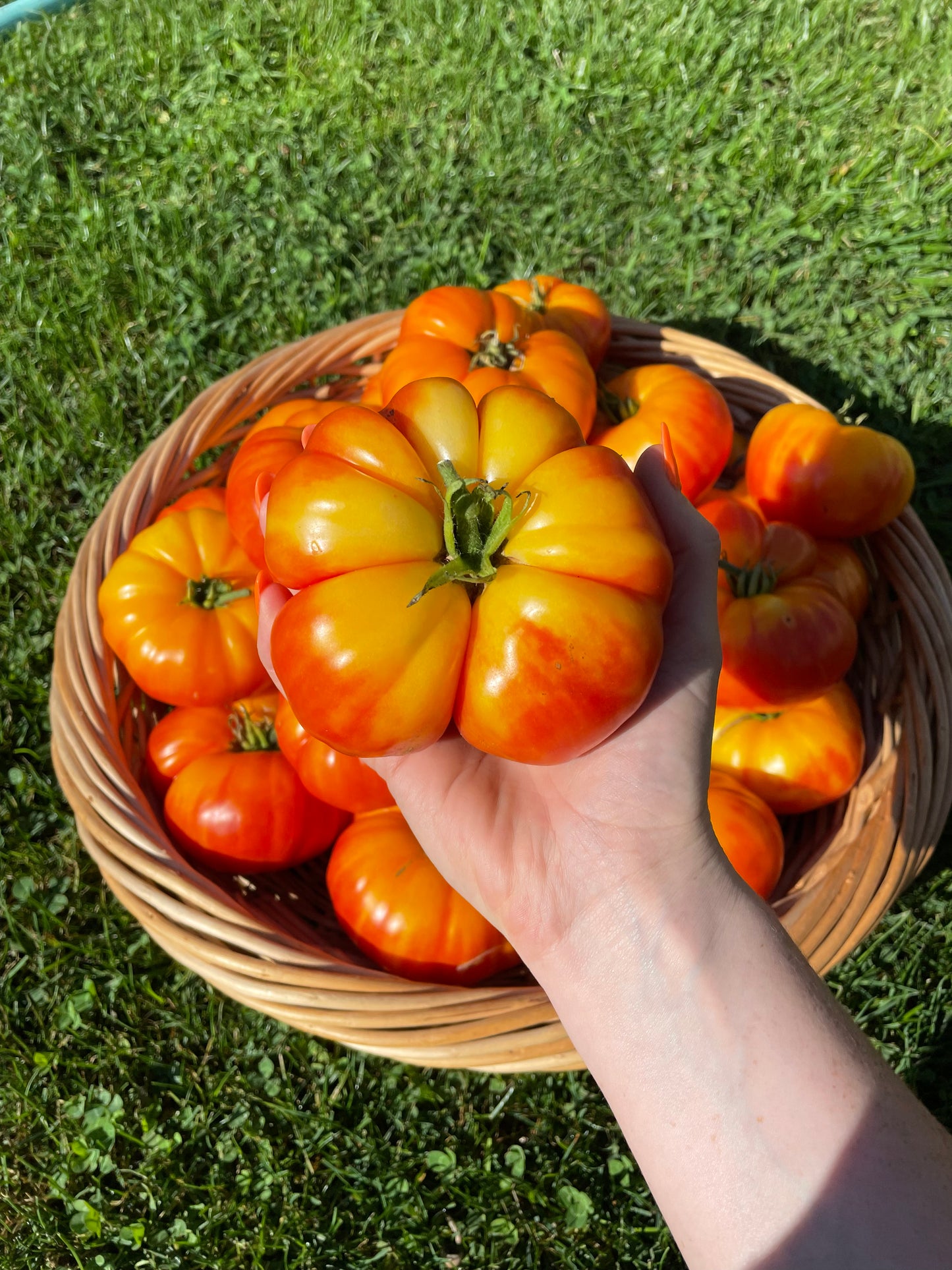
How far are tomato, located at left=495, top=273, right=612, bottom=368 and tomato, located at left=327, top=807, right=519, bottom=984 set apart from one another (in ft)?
4.18

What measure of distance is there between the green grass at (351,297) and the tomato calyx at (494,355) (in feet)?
4.33

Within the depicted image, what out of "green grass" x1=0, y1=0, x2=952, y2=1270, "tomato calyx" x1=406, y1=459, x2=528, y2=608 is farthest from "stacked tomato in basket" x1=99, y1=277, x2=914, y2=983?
"green grass" x1=0, y1=0, x2=952, y2=1270

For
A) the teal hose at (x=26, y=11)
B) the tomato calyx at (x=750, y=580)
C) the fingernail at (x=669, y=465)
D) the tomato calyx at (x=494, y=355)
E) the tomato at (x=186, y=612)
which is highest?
the teal hose at (x=26, y=11)

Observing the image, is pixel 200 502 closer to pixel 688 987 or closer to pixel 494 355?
A: pixel 494 355

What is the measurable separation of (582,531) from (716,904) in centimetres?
57

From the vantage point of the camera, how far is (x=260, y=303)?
3369 millimetres

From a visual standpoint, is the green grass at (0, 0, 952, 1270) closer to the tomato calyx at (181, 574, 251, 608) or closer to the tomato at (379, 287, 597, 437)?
the tomato calyx at (181, 574, 251, 608)

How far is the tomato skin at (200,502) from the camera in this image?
2250 millimetres

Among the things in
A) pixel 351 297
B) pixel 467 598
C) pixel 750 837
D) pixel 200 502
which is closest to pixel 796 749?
pixel 750 837

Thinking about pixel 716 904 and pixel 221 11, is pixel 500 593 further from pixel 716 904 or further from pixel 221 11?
pixel 221 11

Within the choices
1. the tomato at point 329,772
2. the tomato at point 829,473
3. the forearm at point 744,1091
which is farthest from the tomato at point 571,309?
the forearm at point 744,1091

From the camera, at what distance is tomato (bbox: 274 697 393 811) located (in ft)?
6.32

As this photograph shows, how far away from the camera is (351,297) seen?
11.2 feet

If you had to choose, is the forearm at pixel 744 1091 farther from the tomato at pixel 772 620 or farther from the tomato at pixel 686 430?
the tomato at pixel 686 430
